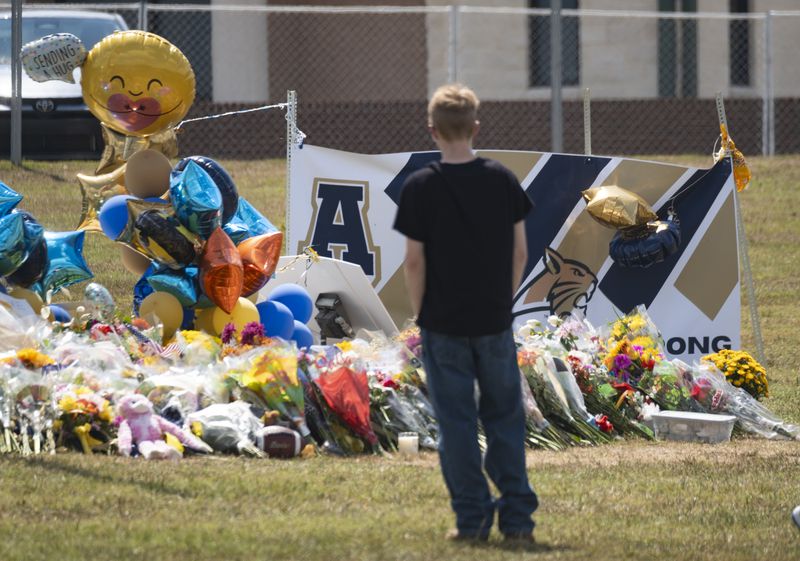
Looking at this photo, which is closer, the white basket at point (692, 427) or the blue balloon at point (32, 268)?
the white basket at point (692, 427)

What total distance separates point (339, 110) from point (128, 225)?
10701 millimetres

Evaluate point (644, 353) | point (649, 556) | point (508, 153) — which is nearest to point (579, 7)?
point (508, 153)

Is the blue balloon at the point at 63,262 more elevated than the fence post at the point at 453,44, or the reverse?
the fence post at the point at 453,44

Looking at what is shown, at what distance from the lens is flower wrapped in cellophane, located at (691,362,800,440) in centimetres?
780

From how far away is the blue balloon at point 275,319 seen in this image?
8.07 meters

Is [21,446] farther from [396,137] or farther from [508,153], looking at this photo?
[396,137]

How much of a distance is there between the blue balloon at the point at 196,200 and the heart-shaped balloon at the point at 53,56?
1096 mm

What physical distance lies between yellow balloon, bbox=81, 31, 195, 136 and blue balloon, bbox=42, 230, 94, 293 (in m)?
0.74

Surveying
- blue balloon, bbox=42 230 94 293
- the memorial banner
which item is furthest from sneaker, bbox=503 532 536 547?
the memorial banner

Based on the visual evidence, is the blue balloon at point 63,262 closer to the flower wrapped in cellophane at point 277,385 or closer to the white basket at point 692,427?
the flower wrapped in cellophane at point 277,385

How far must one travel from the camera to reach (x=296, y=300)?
8500 mm

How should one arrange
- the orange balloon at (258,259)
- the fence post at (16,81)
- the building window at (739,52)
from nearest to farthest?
the orange balloon at (258,259), the fence post at (16,81), the building window at (739,52)

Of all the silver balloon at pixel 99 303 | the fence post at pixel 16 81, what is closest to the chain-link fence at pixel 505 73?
the fence post at pixel 16 81

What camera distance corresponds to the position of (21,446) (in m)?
6.36
